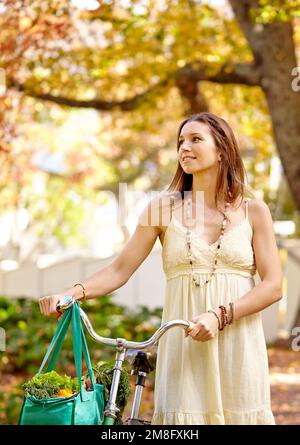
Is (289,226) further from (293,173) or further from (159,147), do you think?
(293,173)

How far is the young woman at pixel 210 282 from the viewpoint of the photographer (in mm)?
3150

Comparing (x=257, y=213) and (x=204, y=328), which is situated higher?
(x=257, y=213)

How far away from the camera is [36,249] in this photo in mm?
27078

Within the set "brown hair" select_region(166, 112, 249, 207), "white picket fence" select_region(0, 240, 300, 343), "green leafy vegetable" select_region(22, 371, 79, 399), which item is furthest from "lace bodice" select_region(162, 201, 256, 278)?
"white picket fence" select_region(0, 240, 300, 343)

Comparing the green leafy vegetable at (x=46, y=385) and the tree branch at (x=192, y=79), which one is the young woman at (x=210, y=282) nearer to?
the green leafy vegetable at (x=46, y=385)

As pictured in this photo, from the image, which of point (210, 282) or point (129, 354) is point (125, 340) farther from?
point (210, 282)

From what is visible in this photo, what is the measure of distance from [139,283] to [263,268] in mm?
11196

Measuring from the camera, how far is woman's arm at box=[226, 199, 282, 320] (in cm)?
315

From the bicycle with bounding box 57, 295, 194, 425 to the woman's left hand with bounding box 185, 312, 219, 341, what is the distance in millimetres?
23

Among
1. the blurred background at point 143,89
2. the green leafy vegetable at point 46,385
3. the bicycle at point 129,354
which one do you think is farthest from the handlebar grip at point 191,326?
the blurred background at point 143,89

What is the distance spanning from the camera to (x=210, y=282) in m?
3.22

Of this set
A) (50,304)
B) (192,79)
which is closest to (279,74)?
(192,79)

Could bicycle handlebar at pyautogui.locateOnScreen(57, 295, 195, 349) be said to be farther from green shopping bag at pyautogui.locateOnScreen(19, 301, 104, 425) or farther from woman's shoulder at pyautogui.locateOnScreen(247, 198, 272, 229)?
woman's shoulder at pyautogui.locateOnScreen(247, 198, 272, 229)

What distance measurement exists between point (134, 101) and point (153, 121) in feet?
18.4
